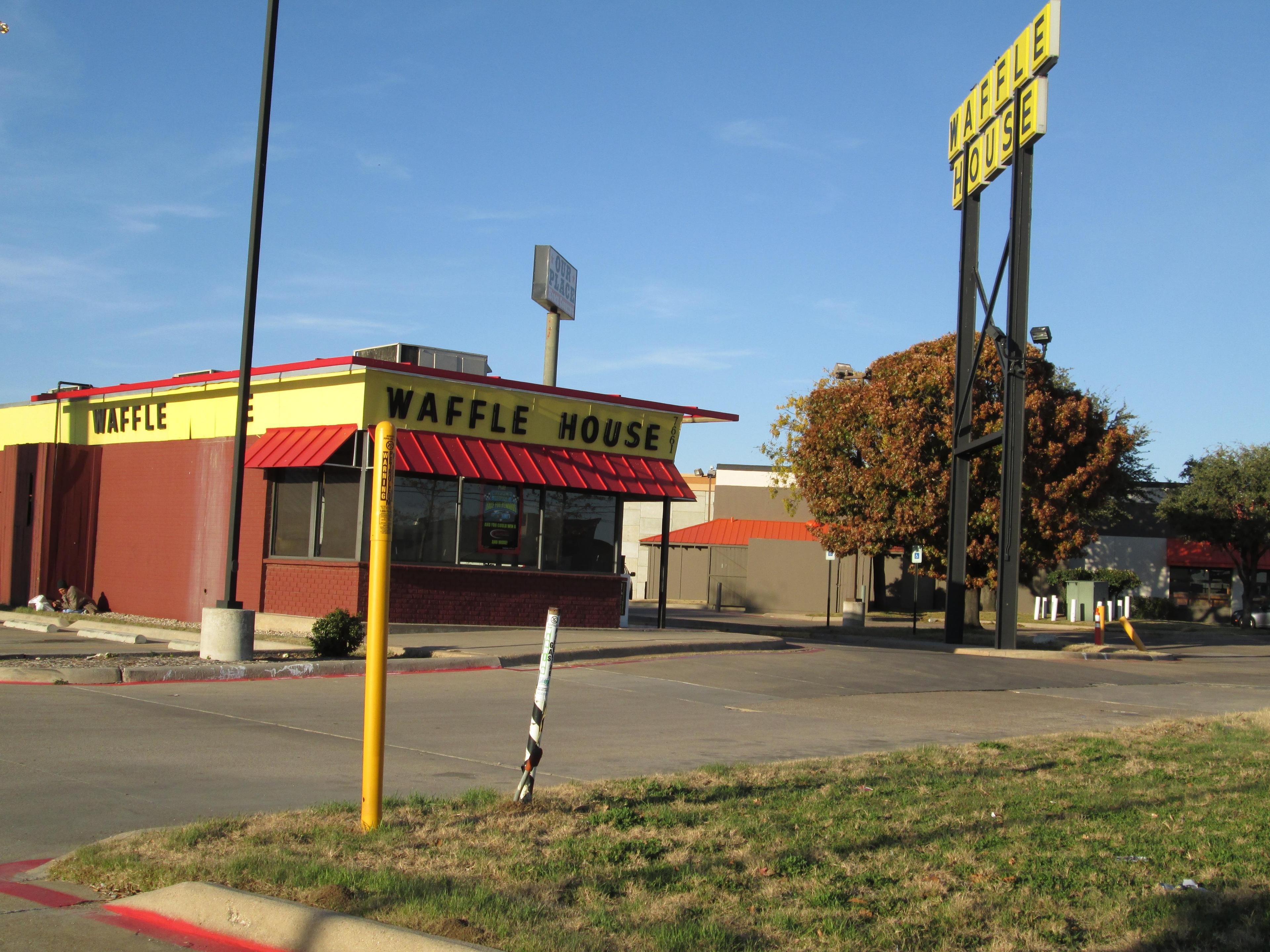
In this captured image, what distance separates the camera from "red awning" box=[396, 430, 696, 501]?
65.8ft

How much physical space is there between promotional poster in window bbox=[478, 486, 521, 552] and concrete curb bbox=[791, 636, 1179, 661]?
722 centimetres

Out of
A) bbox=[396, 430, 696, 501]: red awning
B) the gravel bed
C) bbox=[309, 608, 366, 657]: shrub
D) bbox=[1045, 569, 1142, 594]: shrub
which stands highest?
bbox=[396, 430, 696, 501]: red awning

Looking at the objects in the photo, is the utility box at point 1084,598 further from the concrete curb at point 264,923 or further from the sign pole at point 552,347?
the concrete curb at point 264,923

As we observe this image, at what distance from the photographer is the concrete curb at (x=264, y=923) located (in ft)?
14.5

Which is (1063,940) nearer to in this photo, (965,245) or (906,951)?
(906,951)

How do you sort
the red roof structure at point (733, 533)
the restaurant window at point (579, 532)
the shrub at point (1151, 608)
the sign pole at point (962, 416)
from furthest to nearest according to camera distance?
the red roof structure at point (733, 533)
the shrub at point (1151, 608)
the sign pole at point (962, 416)
the restaurant window at point (579, 532)

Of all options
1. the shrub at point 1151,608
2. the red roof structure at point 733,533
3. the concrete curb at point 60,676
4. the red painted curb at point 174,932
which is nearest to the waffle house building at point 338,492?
the concrete curb at point 60,676

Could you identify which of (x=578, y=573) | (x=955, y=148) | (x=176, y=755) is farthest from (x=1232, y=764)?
(x=955, y=148)

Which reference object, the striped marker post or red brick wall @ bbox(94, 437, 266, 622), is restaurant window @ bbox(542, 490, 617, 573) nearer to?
red brick wall @ bbox(94, 437, 266, 622)

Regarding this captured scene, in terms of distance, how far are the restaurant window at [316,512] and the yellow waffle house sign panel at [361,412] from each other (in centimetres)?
98

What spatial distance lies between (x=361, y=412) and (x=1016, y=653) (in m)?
14.6

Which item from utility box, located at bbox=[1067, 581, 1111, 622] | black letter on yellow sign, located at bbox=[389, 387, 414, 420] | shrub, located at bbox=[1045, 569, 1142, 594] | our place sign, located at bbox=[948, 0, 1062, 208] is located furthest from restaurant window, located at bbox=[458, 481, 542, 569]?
shrub, located at bbox=[1045, 569, 1142, 594]

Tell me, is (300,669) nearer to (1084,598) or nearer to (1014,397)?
(1014,397)

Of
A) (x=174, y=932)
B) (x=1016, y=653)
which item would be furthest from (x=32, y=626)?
(x=1016, y=653)
